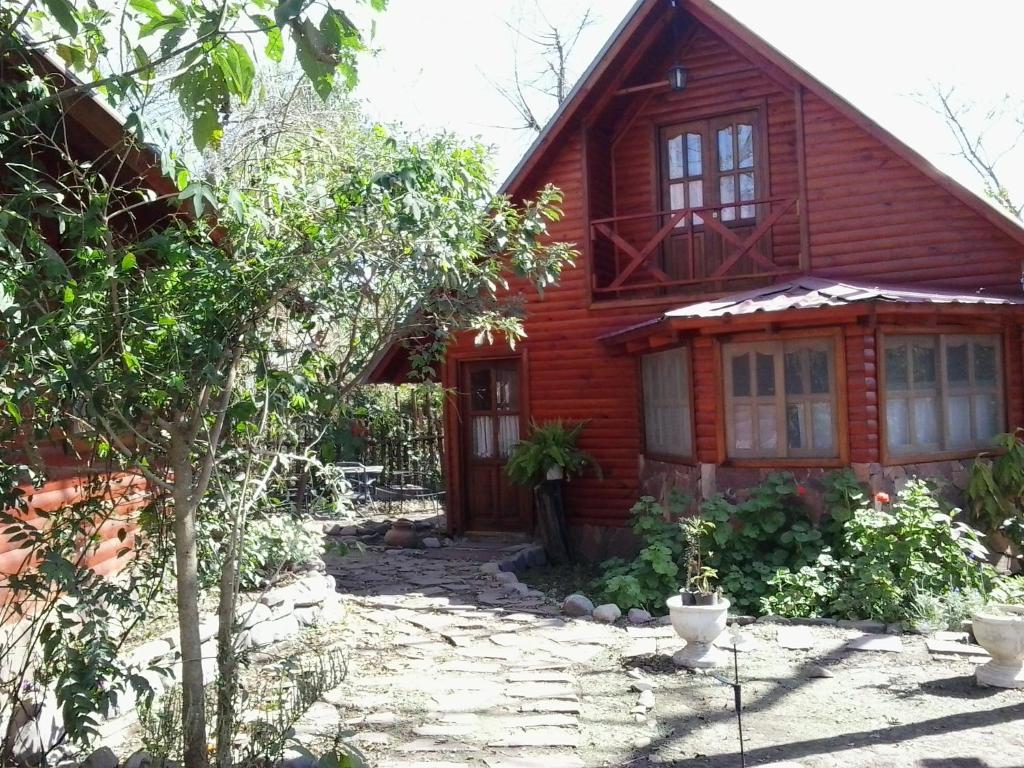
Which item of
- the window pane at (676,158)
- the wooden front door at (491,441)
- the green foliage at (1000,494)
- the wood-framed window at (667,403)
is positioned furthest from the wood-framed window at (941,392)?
the wooden front door at (491,441)

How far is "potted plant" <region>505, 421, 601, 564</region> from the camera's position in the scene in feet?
34.6

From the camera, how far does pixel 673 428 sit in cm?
1009

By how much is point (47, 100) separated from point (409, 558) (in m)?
8.38

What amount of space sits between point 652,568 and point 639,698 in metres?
2.93

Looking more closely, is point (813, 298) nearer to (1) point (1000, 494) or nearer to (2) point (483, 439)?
(1) point (1000, 494)

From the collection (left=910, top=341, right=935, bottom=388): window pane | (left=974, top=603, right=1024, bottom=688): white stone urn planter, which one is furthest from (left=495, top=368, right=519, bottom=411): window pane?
(left=974, top=603, right=1024, bottom=688): white stone urn planter

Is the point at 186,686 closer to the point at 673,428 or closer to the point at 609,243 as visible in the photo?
the point at 673,428

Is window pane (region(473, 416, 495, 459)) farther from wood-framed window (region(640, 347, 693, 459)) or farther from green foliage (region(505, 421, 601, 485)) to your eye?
wood-framed window (region(640, 347, 693, 459))

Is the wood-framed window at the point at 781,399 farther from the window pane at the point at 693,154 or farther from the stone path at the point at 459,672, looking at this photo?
the window pane at the point at 693,154

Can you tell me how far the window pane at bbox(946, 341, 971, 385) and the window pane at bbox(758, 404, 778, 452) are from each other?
5.99 ft

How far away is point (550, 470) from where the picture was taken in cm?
1055

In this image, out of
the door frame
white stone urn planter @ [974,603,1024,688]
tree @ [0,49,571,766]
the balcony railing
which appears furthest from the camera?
the door frame

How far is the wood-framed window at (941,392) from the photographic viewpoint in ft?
28.6

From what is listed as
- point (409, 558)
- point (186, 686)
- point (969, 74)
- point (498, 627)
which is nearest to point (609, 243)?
point (409, 558)
